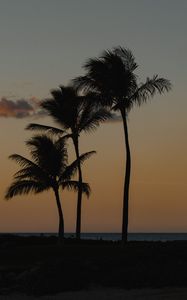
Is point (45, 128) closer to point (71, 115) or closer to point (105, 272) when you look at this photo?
point (71, 115)

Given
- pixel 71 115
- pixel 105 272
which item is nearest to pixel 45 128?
pixel 71 115

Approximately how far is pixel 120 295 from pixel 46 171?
2149 cm

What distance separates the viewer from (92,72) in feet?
123

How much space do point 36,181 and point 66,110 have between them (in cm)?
547

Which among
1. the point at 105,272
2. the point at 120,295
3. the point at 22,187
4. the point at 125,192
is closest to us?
the point at 120,295

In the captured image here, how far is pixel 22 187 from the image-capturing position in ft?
151

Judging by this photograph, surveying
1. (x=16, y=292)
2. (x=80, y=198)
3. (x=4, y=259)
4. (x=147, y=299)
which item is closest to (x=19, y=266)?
(x=4, y=259)

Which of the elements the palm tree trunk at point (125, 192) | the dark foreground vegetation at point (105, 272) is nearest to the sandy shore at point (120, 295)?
the dark foreground vegetation at point (105, 272)

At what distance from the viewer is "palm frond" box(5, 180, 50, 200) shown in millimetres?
46000

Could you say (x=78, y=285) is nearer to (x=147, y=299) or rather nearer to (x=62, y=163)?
(x=147, y=299)

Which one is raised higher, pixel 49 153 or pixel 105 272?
pixel 49 153

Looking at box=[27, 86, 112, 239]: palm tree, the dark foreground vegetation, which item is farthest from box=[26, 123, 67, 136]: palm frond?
the dark foreground vegetation

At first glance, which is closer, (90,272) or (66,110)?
(90,272)

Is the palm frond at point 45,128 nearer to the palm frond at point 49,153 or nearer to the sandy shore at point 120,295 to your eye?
the palm frond at point 49,153
